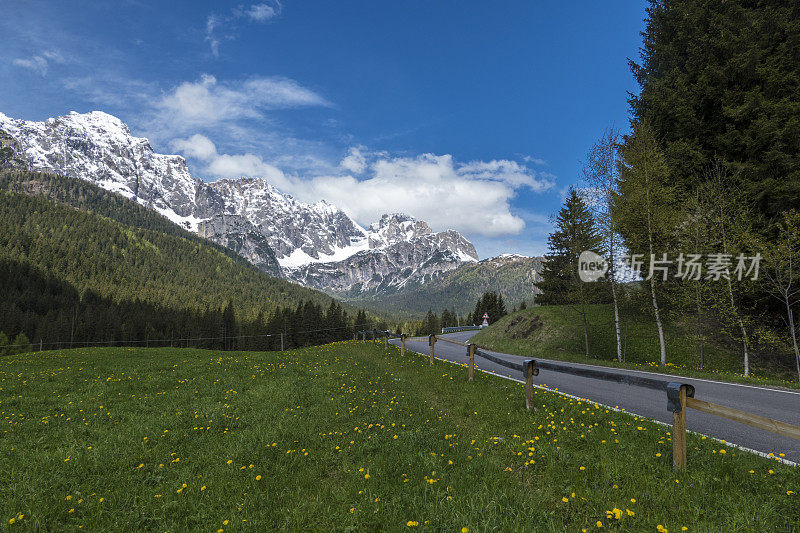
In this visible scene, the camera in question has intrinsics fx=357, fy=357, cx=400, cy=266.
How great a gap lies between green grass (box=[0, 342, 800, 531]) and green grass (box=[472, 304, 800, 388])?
11963 millimetres

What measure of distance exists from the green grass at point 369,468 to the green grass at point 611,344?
1196 centimetres

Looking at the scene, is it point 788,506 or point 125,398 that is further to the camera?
point 125,398

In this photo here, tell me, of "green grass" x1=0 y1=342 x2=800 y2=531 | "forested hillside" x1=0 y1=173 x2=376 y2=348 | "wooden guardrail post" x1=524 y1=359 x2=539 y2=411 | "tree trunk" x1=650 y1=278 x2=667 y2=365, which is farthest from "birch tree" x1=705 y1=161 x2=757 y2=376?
"forested hillside" x1=0 y1=173 x2=376 y2=348

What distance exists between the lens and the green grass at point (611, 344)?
18906mm

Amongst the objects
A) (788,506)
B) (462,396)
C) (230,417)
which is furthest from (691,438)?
(230,417)

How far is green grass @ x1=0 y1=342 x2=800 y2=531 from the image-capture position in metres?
4.45

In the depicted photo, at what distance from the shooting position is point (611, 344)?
24.5 m

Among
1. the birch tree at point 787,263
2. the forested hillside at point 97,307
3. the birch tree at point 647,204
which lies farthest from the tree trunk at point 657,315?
the forested hillside at point 97,307

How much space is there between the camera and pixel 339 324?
109 m

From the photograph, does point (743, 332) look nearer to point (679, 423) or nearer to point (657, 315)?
point (657, 315)

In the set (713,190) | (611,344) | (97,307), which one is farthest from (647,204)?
(97,307)

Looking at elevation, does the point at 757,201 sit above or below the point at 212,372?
above

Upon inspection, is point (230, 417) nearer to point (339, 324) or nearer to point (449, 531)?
point (449, 531)

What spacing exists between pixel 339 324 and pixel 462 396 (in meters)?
102
